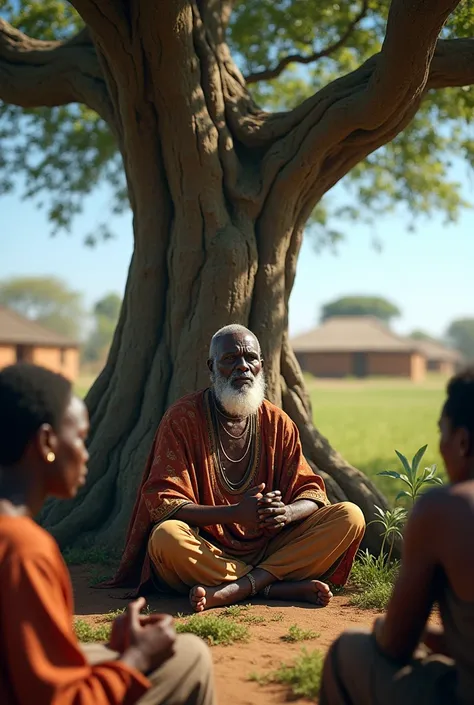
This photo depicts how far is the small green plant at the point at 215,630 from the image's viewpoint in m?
4.54

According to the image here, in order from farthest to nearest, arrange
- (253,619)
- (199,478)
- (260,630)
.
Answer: (199,478)
(253,619)
(260,630)

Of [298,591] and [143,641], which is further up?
[143,641]

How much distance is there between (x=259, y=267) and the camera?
23.9 feet

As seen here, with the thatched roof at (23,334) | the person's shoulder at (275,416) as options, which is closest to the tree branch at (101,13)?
the person's shoulder at (275,416)

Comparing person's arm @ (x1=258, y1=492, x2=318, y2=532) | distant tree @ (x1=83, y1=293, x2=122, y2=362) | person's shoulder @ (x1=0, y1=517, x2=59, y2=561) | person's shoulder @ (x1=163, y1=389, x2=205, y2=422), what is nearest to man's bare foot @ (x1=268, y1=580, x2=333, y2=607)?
person's arm @ (x1=258, y1=492, x2=318, y2=532)

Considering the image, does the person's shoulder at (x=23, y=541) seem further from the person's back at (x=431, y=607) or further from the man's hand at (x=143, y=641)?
the person's back at (x=431, y=607)

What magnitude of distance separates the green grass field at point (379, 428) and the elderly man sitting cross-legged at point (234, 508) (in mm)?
5767

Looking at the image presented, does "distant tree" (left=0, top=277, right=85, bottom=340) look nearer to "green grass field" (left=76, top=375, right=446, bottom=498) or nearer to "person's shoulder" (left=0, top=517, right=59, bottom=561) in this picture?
"green grass field" (left=76, top=375, right=446, bottom=498)

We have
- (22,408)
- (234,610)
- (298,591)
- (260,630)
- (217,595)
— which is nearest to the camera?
(22,408)

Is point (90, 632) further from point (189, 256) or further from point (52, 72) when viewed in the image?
point (52, 72)

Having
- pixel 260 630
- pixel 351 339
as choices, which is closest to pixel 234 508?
pixel 260 630

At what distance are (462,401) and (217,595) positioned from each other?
3073mm

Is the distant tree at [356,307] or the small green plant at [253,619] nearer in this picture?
the small green plant at [253,619]

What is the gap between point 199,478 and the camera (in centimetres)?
563
